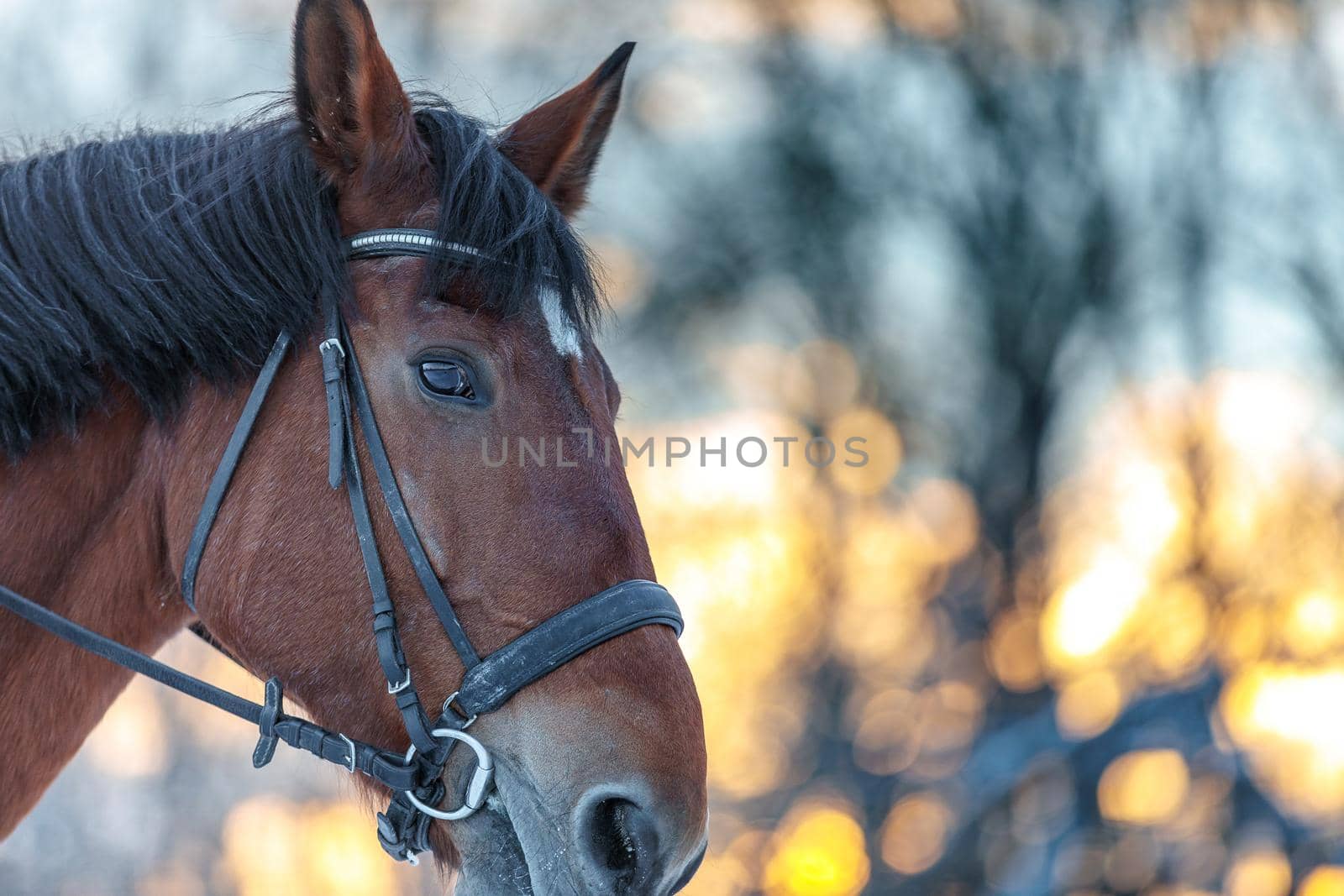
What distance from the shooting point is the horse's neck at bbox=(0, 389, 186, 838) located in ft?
7.38

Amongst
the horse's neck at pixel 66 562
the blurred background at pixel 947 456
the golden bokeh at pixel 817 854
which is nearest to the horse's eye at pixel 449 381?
the horse's neck at pixel 66 562

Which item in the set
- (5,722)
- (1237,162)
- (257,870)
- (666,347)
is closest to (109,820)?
(257,870)

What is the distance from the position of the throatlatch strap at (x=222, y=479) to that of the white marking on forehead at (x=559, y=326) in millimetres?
564

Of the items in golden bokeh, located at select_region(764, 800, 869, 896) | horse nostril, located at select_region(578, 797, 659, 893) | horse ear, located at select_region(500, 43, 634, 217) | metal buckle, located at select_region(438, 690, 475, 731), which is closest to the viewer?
horse nostril, located at select_region(578, 797, 659, 893)

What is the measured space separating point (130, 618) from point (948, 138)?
990 cm

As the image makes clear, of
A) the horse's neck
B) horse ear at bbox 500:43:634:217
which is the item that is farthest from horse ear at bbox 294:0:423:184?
the horse's neck

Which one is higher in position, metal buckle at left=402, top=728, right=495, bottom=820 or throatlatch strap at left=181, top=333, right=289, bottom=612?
throatlatch strap at left=181, top=333, right=289, bottom=612

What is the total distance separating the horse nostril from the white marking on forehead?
90 centimetres

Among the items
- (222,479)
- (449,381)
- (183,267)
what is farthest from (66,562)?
(449,381)

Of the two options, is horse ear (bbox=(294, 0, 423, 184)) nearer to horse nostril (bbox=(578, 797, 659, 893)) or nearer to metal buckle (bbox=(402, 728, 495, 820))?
metal buckle (bbox=(402, 728, 495, 820))

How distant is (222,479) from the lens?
2180 millimetres

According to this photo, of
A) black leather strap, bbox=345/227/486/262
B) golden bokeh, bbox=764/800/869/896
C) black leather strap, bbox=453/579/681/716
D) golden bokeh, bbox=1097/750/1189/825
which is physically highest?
black leather strap, bbox=345/227/486/262

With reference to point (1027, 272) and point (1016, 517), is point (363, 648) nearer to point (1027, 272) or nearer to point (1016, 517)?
point (1016, 517)

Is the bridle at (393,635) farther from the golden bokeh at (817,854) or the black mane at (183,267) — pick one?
the golden bokeh at (817,854)
